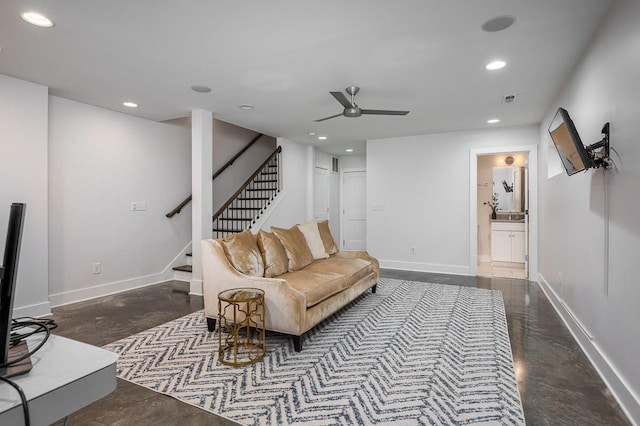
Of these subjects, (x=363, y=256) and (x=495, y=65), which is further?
(x=363, y=256)

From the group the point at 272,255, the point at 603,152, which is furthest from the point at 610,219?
the point at 272,255

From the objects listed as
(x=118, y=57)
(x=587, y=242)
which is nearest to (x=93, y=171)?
(x=118, y=57)

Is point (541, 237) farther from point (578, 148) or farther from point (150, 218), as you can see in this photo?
point (150, 218)

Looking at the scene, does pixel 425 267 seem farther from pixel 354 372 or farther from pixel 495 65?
pixel 354 372

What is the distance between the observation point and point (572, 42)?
2652 millimetres

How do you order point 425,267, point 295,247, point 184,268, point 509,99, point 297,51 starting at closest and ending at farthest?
point 297,51 → point 295,247 → point 509,99 → point 184,268 → point 425,267

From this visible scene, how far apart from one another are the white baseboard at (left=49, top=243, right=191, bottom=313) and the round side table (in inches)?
97.0

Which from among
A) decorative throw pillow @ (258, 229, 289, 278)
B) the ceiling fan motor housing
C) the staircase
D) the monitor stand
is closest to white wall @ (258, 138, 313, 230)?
the staircase

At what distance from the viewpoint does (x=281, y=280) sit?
9.09 feet

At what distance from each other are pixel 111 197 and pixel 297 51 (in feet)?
11.0

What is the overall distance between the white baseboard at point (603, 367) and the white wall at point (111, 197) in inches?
206

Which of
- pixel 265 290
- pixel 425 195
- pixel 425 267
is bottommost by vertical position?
pixel 425 267

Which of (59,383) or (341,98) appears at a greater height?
(341,98)

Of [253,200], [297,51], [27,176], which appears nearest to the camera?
[297,51]
